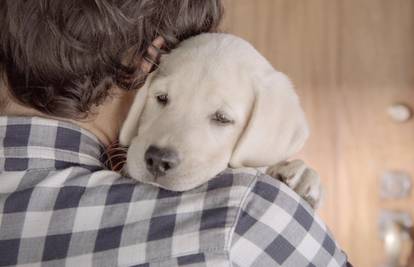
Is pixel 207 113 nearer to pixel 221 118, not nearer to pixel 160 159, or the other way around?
pixel 221 118

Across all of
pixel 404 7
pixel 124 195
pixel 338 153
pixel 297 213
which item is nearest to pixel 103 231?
pixel 124 195

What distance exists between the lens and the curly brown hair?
0.74m

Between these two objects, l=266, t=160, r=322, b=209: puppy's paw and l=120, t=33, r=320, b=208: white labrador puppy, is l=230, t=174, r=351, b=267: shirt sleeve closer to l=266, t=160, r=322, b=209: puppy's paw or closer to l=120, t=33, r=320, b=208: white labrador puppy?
l=120, t=33, r=320, b=208: white labrador puppy

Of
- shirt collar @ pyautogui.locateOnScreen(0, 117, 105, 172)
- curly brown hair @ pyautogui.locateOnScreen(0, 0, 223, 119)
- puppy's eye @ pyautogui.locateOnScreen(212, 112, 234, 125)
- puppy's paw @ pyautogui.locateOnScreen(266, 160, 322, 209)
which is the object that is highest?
curly brown hair @ pyautogui.locateOnScreen(0, 0, 223, 119)

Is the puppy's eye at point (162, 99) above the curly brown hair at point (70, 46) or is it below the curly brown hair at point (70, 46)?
below

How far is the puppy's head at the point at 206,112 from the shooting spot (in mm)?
923

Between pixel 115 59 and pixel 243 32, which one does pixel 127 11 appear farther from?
pixel 243 32

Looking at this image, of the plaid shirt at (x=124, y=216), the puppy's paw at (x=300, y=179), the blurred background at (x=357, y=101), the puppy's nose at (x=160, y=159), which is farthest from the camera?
the blurred background at (x=357, y=101)

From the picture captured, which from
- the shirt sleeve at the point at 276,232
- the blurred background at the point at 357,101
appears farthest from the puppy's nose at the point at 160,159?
the blurred background at the point at 357,101

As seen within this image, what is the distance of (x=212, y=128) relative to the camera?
971 millimetres

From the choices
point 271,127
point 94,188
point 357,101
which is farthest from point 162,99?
point 357,101

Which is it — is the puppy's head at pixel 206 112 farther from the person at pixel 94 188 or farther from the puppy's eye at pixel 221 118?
the person at pixel 94 188

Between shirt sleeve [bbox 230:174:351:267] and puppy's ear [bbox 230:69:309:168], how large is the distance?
239mm

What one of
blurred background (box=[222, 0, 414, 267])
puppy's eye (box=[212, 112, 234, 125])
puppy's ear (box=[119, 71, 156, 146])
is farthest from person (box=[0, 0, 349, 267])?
blurred background (box=[222, 0, 414, 267])
